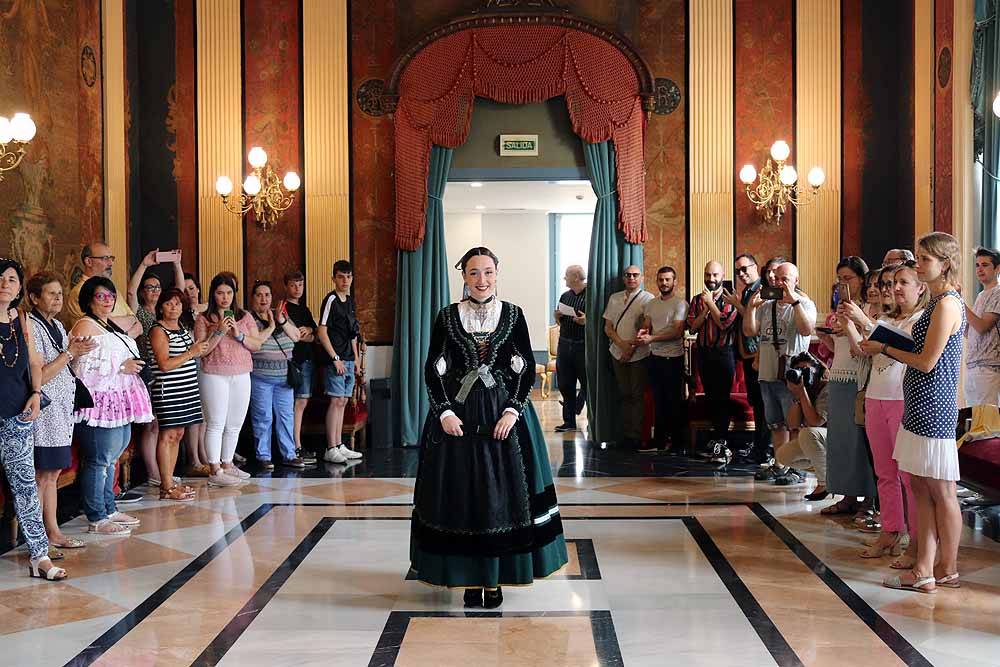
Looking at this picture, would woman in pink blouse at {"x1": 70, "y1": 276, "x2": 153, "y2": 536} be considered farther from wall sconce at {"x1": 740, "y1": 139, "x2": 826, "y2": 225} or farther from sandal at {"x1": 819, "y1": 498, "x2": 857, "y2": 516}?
wall sconce at {"x1": 740, "y1": 139, "x2": 826, "y2": 225}

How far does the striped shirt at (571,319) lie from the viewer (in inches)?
368

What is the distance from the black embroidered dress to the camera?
4.10 meters

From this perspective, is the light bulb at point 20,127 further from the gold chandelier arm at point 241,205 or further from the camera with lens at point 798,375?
the camera with lens at point 798,375

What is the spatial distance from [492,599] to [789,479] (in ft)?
10.9

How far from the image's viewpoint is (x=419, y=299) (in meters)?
8.86

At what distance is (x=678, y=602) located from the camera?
4250 millimetres

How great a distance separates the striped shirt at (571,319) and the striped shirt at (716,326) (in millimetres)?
1456

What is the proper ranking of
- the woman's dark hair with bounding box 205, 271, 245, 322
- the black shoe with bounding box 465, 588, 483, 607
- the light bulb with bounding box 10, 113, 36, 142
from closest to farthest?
the black shoe with bounding box 465, 588, 483, 607 → the light bulb with bounding box 10, 113, 36, 142 → the woman's dark hair with bounding box 205, 271, 245, 322

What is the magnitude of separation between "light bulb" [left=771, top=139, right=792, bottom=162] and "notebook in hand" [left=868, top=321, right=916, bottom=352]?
4.54 metres

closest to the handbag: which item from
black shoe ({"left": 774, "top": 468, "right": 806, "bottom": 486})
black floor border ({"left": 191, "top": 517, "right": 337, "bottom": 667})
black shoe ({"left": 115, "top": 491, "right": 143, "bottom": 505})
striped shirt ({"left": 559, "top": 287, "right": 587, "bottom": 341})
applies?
black shoe ({"left": 115, "top": 491, "right": 143, "bottom": 505})

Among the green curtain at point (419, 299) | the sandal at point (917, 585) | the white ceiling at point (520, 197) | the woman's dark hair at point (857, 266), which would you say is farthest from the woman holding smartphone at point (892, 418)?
the white ceiling at point (520, 197)

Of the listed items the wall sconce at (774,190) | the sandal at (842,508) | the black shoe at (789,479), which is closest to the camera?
the sandal at (842,508)

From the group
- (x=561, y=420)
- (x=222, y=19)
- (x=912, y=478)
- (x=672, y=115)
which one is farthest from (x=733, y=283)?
(x=222, y=19)

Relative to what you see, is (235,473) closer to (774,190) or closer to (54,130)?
(54,130)
